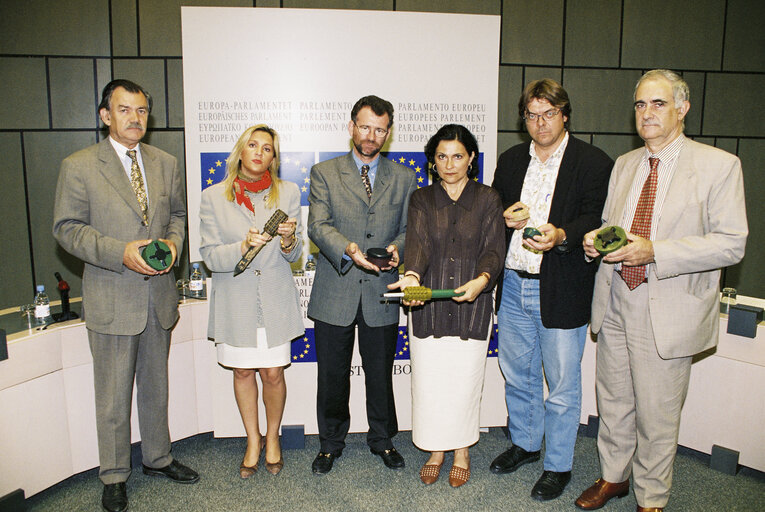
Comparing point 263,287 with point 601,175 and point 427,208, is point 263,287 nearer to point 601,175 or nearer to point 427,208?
point 427,208

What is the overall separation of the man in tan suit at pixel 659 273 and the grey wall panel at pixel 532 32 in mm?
2505

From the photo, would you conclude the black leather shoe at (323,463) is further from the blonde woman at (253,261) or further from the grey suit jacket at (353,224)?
the grey suit jacket at (353,224)

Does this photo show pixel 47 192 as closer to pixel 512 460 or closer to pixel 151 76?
pixel 151 76

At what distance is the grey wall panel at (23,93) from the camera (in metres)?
4.41

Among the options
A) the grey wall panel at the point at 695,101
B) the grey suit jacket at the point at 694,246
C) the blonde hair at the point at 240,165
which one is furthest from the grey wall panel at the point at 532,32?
the blonde hair at the point at 240,165

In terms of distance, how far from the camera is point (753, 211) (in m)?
5.17

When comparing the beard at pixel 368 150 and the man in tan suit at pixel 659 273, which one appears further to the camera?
the beard at pixel 368 150

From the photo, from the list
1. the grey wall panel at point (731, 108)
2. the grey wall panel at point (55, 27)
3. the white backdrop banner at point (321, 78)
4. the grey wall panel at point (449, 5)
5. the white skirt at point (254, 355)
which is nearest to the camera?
the white skirt at point (254, 355)

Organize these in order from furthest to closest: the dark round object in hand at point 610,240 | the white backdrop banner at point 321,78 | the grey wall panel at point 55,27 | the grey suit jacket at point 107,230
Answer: the grey wall panel at point 55,27 → the white backdrop banner at point 321,78 → the grey suit jacket at point 107,230 → the dark round object in hand at point 610,240

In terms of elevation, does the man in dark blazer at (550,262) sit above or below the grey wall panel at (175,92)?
below

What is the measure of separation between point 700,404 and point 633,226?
157cm

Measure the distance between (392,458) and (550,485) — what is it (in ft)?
3.12

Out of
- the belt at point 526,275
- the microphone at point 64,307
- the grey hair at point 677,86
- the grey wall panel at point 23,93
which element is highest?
the grey wall panel at point 23,93

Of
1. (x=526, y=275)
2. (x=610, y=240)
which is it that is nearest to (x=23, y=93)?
(x=526, y=275)
